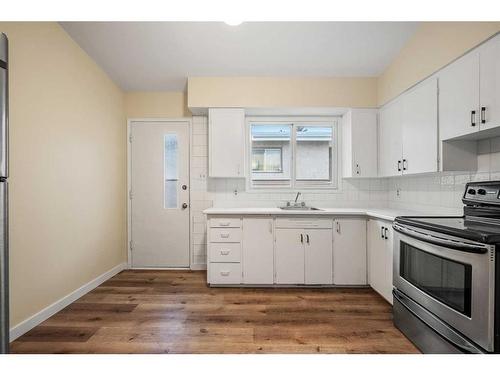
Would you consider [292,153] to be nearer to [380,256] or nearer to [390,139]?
[390,139]

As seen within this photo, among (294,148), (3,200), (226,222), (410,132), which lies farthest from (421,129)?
(3,200)

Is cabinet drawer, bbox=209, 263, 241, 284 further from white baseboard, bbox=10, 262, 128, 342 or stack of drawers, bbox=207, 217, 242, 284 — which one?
white baseboard, bbox=10, 262, 128, 342

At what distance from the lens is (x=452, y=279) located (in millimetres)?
1531

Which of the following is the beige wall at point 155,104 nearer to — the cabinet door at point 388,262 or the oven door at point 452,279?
the cabinet door at point 388,262

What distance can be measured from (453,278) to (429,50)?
6.44 ft

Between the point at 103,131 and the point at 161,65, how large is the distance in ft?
3.59

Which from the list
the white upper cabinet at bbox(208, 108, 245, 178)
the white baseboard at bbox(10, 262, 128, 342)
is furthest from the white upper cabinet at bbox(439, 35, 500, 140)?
the white baseboard at bbox(10, 262, 128, 342)

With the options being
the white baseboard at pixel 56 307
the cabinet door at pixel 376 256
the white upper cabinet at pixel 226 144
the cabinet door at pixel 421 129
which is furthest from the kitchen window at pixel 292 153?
the white baseboard at pixel 56 307

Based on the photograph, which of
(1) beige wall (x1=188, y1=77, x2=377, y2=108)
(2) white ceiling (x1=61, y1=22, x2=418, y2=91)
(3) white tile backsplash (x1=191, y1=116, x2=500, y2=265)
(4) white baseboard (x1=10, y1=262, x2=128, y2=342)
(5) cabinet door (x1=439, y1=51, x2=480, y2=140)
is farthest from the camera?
(3) white tile backsplash (x1=191, y1=116, x2=500, y2=265)

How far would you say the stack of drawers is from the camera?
3.04 metres

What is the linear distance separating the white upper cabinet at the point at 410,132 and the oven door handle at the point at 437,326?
1.14 m

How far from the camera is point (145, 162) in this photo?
12.4 ft

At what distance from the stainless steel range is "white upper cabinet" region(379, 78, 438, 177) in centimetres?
55

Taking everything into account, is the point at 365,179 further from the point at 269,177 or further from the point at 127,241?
the point at 127,241
